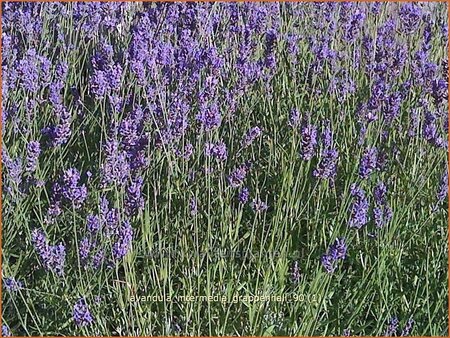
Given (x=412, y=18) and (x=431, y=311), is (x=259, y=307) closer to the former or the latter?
(x=431, y=311)

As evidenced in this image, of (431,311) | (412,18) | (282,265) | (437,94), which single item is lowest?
(431,311)

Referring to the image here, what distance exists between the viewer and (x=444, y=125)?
225 centimetres

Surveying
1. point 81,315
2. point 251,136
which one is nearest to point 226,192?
point 251,136

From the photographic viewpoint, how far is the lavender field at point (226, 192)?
184cm

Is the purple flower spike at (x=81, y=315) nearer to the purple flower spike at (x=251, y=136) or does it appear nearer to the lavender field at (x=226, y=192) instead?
the lavender field at (x=226, y=192)

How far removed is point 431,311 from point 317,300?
1.25ft

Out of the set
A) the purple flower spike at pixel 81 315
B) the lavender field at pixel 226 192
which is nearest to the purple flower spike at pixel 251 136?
the lavender field at pixel 226 192

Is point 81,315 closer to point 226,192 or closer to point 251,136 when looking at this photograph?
point 226,192

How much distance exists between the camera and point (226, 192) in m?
1.98

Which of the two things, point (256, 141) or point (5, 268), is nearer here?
point (5, 268)

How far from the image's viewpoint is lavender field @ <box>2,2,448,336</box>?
1.84 m

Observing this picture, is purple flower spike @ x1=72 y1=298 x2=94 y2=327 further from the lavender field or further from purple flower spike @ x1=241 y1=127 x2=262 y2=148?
purple flower spike @ x1=241 y1=127 x2=262 y2=148

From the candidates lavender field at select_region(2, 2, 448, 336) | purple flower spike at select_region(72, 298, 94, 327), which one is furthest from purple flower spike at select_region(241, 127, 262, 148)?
purple flower spike at select_region(72, 298, 94, 327)

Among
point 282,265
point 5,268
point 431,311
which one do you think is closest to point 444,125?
point 431,311
